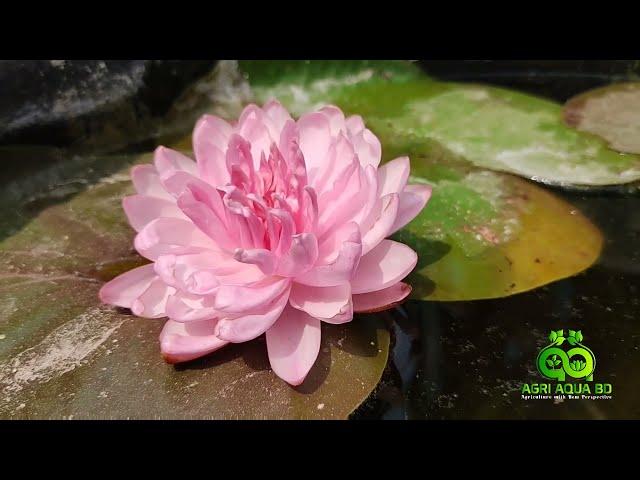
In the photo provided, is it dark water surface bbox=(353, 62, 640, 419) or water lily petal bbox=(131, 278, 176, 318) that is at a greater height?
water lily petal bbox=(131, 278, 176, 318)

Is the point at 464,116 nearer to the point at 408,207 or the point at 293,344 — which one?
the point at 408,207

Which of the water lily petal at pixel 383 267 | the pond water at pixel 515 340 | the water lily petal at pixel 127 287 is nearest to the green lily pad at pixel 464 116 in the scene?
the pond water at pixel 515 340

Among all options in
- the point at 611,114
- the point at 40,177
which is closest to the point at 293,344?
the point at 40,177

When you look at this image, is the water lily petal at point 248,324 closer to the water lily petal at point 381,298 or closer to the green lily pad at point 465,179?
the water lily petal at point 381,298

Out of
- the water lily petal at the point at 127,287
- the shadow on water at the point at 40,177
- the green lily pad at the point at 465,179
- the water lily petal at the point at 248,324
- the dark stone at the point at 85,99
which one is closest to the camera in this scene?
the water lily petal at the point at 248,324

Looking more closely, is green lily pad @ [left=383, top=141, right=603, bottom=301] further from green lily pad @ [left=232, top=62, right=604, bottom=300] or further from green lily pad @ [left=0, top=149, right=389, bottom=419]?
green lily pad @ [left=0, top=149, right=389, bottom=419]

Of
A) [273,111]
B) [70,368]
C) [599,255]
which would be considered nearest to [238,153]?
[273,111]

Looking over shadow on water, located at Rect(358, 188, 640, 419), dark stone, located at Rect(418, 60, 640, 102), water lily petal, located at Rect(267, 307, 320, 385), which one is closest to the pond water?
shadow on water, located at Rect(358, 188, 640, 419)
